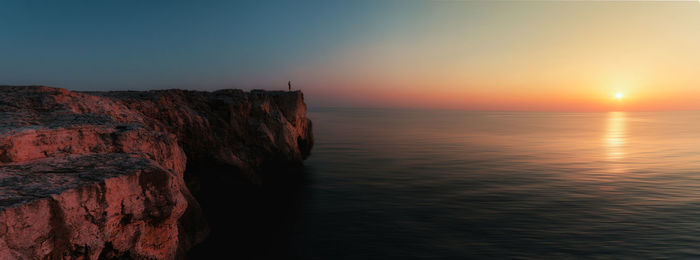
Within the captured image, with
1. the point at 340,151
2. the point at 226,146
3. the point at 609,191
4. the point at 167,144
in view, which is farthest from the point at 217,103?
the point at 609,191

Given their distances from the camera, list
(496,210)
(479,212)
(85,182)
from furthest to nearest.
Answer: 1. (496,210)
2. (479,212)
3. (85,182)

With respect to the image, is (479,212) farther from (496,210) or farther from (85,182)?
(85,182)

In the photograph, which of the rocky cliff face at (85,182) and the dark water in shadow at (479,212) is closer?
the rocky cliff face at (85,182)

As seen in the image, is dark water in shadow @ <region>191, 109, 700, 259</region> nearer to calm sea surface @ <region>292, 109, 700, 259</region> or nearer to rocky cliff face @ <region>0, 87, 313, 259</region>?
calm sea surface @ <region>292, 109, 700, 259</region>

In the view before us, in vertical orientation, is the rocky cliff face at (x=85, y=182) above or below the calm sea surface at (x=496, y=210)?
above

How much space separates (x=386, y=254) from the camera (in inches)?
435

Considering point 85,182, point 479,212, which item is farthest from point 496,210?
point 85,182

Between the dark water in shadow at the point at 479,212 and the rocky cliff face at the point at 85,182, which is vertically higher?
the rocky cliff face at the point at 85,182

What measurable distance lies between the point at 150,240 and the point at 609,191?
22.8m

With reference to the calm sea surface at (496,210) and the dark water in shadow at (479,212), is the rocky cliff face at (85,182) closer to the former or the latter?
the dark water in shadow at (479,212)

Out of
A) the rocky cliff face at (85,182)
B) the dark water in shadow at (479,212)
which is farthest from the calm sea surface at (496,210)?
the rocky cliff face at (85,182)

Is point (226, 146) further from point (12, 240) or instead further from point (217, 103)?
point (12, 240)

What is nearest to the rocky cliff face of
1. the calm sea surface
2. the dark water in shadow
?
the dark water in shadow

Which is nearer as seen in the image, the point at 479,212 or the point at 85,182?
the point at 85,182
